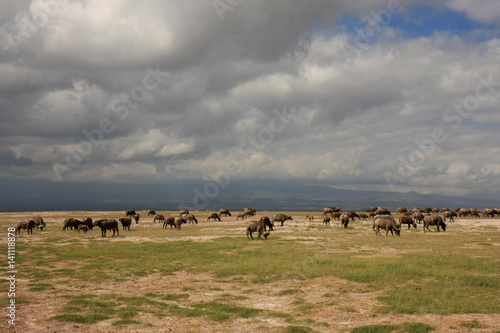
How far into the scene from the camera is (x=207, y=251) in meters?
28.2

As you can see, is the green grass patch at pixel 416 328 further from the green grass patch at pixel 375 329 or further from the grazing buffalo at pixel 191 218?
the grazing buffalo at pixel 191 218

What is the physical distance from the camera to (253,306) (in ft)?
45.2

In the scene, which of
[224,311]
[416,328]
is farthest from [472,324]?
[224,311]

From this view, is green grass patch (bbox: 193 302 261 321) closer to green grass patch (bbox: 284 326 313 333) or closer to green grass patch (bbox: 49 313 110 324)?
green grass patch (bbox: 284 326 313 333)

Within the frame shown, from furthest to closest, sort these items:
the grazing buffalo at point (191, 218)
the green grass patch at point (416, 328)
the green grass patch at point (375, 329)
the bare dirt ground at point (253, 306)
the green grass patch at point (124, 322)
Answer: the grazing buffalo at point (191, 218)
the green grass patch at point (124, 322)
the bare dirt ground at point (253, 306)
the green grass patch at point (375, 329)
the green grass patch at point (416, 328)

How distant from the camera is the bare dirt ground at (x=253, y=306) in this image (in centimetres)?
1130

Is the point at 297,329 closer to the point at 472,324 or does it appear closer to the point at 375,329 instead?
the point at 375,329

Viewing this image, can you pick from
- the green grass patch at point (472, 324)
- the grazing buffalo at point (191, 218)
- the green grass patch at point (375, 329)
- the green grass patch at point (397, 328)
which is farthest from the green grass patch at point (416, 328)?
the grazing buffalo at point (191, 218)

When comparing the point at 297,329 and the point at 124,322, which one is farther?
the point at 124,322

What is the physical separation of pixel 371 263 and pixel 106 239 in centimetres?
2940

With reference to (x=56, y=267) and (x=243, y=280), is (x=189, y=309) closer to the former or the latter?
(x=243, y=280)

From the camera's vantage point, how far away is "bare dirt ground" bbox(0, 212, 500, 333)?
11.3 m

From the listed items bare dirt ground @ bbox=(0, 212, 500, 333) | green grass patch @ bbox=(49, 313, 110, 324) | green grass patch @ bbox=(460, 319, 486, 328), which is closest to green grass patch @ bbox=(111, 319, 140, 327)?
bare dirt ground @ bbox=(0, 212, 500, 333)

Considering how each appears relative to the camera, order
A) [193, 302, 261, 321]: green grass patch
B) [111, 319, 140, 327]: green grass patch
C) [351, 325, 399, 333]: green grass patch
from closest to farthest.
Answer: [351, 325, 399, 333]: green grass patch
[111, 319, 140, 327]: green grass patch
[193, 302, 261, 321]: green grass patch
